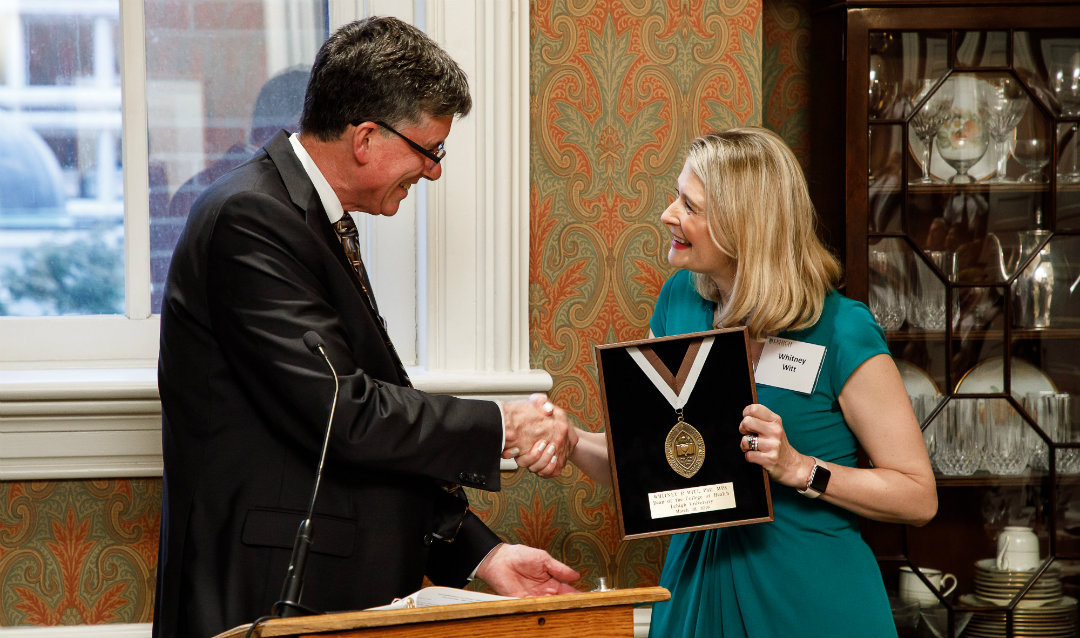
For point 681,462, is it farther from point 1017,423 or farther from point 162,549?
point 1017,423

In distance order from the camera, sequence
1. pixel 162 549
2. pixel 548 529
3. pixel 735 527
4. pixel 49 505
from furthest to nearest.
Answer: pixel 548 529, pixel 49 505, pixel 735 527, pixel 162 549

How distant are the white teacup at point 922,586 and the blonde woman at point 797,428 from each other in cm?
95

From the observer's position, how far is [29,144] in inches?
94.9

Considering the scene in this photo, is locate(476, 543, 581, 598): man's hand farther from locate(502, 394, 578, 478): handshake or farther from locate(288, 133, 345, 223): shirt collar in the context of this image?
locate(288, 133, 345, 223): shirt collar

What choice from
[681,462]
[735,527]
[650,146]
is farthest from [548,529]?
[650,146]

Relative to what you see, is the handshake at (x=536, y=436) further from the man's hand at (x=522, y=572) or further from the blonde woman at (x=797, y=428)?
the man's hand at (x=522, y=572)

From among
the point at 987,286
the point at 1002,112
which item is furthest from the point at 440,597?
the point at 1002,112

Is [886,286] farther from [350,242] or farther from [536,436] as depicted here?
[350,242]

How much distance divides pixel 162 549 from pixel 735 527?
1.03 metres

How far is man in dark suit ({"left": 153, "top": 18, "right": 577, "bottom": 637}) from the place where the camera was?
1.53 meters

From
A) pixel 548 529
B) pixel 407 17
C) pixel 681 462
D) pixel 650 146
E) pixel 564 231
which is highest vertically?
pixel 407 17

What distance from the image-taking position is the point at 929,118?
2.61 meters

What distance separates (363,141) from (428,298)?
0.67 m

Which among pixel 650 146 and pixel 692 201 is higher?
pixel 650 146
